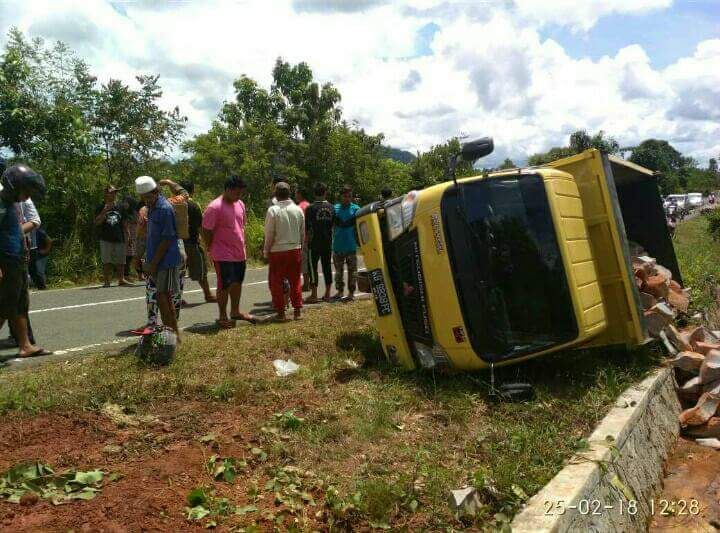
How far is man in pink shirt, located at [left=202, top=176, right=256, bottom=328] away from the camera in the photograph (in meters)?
6.51

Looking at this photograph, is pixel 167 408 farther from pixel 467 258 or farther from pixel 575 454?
pixel 575 454

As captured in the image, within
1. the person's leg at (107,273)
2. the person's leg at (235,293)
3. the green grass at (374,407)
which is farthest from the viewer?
the person's leg at (107,273)

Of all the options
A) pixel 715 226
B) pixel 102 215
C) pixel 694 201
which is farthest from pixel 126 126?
pixel 694 201

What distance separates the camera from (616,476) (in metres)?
3.79

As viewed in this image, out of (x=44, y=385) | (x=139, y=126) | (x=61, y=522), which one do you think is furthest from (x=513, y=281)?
(x=139, y=126)

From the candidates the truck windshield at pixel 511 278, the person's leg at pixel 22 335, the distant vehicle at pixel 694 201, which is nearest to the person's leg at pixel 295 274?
the truck windshield at pixel 511 278

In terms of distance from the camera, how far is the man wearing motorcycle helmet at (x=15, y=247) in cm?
520

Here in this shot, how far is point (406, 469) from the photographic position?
3686 millimetres

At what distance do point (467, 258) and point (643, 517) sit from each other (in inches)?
87.9

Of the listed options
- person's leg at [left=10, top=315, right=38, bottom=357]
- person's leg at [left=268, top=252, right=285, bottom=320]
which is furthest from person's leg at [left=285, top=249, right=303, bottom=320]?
person's leg at [left=10, top=315, right=38, bottom=357]

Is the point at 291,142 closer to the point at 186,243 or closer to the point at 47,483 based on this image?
the point at 186,243

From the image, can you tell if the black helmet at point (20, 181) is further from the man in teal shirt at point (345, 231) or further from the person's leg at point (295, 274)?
the man in teal shirt at point (345, 231)

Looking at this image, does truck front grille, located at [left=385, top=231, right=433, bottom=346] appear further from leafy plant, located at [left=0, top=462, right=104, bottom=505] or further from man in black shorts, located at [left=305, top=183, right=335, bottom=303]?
man in black shorts, located at [left=305, top=183, right=335, bottom=303]

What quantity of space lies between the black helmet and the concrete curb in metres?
4.81
